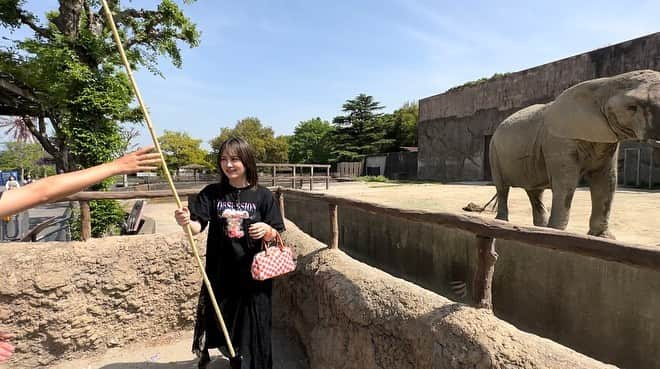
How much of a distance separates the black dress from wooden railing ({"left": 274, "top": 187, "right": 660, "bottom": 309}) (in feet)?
2.97

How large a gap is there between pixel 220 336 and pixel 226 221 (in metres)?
0.72

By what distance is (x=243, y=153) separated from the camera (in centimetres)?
198

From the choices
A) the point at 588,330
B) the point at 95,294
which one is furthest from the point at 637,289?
the point at 95,294

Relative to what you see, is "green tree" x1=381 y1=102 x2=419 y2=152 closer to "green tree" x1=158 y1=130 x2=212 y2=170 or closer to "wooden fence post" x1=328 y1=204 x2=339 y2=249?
"green tree" x1=158 y1=130 x2=212 y2=170

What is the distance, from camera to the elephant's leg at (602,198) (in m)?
3.21

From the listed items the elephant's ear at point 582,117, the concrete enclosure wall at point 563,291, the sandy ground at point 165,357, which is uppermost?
the elephant's ear at point 582,117

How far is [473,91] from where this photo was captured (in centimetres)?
1670

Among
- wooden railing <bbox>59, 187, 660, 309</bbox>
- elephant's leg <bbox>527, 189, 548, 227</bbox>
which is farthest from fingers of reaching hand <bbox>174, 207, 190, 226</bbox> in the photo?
elephant's leg <bbox>527, 189, 548, 227</bbox>

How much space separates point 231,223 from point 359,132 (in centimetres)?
2952

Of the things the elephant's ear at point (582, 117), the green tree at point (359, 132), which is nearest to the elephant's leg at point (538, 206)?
the elephant's ear at point (582, 117)

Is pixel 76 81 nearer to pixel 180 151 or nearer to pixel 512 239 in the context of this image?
pixel 512 239

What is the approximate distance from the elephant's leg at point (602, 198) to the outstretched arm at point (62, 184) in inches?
144

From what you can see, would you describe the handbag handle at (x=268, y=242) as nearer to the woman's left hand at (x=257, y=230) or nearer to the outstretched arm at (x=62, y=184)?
the woman's left hand at (x=257, y=230)

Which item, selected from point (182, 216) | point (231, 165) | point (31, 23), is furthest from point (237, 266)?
point (31, 23)
